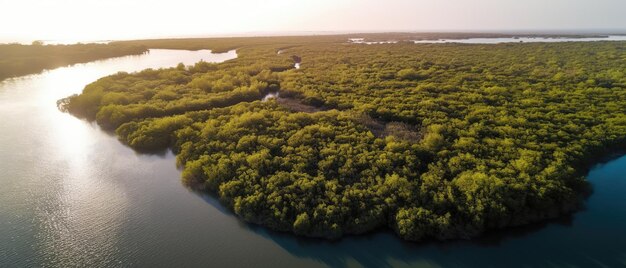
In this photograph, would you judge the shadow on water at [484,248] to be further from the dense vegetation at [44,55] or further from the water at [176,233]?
the dense vegetation at [44,55]

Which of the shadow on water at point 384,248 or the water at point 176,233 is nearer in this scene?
the shadow on water at point 384,248

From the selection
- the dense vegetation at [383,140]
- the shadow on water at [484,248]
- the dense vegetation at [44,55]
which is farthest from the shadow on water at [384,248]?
the dense vegetation at [44,55]

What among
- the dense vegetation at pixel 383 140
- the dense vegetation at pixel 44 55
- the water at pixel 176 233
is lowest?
the water at pixel 176 233

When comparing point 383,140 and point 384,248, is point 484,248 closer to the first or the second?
point 384,248

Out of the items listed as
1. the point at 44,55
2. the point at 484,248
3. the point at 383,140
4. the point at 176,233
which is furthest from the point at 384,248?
the point at 44,55

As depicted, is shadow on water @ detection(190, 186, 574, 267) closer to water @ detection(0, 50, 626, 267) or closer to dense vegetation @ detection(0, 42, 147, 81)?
water @ detection(0, 50, 626, 267)

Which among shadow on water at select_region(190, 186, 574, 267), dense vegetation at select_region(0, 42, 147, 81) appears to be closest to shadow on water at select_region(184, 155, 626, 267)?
shadow on water at select_region(190, 186, 574, 267)
